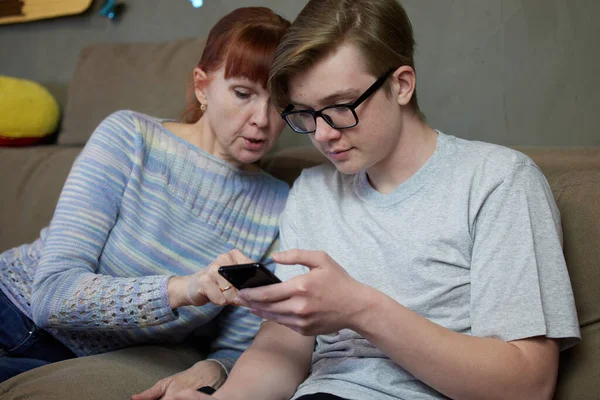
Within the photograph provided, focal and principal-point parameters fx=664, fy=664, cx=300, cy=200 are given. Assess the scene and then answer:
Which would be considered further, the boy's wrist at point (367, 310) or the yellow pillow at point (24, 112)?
the yellow pillow at point (24, 112)

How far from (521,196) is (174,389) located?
2.34 feet

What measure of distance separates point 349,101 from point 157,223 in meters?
0.56

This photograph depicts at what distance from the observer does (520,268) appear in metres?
1.06

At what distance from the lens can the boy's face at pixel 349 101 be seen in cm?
119

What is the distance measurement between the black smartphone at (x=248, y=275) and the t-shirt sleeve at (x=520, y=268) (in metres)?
0.36

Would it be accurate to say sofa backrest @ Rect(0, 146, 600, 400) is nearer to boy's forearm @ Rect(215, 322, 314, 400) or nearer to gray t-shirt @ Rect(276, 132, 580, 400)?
gray t-shirt @ Rect(276, 132, 580, 400)

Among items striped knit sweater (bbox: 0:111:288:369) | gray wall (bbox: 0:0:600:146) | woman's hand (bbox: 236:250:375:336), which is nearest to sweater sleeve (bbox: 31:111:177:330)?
striped knit sweater (bbox: 0:111:288:369)

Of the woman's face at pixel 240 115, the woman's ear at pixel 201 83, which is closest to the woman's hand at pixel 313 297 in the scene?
the woman's face at pixel 240 115

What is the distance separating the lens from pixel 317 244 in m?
1.34

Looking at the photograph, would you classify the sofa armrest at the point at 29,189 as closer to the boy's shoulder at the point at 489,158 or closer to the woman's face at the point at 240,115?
the woman's face at the point at 240,115

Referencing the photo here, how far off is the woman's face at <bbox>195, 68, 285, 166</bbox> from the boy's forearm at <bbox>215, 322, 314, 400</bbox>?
1.36ft

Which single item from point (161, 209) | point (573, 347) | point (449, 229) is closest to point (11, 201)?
point (161, 209)

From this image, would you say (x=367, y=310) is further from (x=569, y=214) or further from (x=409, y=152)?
(x=569, y=214)

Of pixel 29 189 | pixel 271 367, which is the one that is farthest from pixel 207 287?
pixel 29 189
